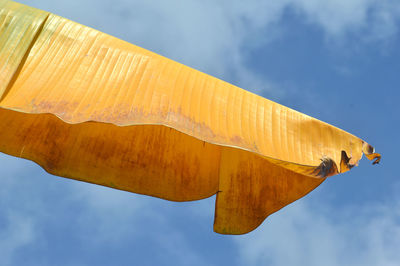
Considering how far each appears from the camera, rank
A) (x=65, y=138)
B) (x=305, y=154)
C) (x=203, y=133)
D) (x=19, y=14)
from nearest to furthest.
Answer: (x=203, y=133)
(x=305, y=154)
(x=19, y=14)
(x=65, y=138)

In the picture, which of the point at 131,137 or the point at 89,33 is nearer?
the point at 89,33

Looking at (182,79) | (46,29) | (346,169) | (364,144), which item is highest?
(46,29)

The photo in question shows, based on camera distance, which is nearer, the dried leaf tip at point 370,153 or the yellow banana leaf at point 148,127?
the yellow banana leaf at point 148,127

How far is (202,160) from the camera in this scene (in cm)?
246

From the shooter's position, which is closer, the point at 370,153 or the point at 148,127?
the point at 370,153

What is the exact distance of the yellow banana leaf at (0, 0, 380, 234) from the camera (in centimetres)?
161

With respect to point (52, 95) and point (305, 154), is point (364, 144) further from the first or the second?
point (52, 95)

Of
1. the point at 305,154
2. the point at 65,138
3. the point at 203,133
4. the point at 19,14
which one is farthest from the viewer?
the point at 65,138

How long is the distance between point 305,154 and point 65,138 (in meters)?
1.32

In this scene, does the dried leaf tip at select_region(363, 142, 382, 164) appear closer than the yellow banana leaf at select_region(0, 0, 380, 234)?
No

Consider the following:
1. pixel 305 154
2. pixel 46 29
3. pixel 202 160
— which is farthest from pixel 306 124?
pixel 46 29

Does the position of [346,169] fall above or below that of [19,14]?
below

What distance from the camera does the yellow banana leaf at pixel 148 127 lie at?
1.61 metres

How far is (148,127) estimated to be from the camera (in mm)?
2516
